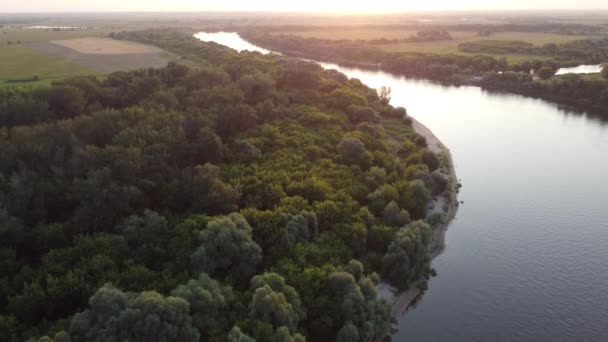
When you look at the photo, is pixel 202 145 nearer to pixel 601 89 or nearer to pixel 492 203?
pixel 492 203

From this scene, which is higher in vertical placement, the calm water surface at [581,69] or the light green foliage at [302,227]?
the calm water surface at [581,69]

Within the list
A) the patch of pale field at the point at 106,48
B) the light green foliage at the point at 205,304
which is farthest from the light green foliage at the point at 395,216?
the patch of pale field at the point at 106,48

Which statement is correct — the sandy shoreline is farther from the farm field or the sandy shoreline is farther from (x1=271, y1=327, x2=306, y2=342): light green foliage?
the farm field

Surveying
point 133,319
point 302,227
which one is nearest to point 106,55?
point 302,227

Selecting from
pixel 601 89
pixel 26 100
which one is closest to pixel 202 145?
pixel 26 100

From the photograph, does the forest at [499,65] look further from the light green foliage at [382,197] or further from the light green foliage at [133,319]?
the light green foliage at [133,319]

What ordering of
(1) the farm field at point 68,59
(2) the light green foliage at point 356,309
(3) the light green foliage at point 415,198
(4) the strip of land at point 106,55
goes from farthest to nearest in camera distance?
1. (4) the strip of land at point 106,55
2. (1) the farm field at point 68,59
3. (3) the light green foliage at point 415,198
4. (2) the light green foliage at point 356,309
